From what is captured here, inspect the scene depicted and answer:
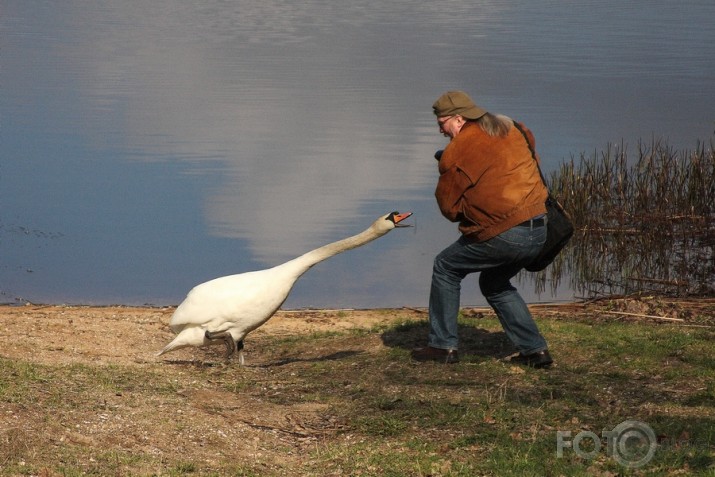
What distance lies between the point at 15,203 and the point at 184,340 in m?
9.92

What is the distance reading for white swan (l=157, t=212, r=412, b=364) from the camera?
32.6 feet

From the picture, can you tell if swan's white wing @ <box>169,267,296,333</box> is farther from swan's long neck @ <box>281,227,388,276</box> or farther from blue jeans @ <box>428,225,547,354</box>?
blue jeans @ <box>428,225,547,354</box>

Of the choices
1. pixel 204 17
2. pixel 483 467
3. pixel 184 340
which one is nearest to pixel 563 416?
pixel 483 467

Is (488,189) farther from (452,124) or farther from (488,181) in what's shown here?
(452,124)

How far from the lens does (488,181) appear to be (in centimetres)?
897

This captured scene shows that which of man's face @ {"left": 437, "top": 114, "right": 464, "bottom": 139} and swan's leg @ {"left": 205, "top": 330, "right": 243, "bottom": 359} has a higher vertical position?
man's face @ {"left": 437, "top": 114, "right": 464, "bottom": 139}

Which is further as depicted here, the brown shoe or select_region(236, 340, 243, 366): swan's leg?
select_region(236, 340, 243, 366): swan's leg

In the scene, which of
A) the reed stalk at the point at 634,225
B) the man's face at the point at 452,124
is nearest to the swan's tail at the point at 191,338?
the man's face at the point at 452,124

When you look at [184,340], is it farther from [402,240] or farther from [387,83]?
[387,83]

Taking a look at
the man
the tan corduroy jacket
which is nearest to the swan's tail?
the man

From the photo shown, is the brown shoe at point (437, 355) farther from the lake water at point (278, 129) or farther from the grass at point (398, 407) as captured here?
the lake water at point (278, 129)

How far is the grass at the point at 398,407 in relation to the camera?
7066 mm

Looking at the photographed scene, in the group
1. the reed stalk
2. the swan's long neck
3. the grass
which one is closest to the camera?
the grass

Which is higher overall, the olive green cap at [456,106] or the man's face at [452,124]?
the olive green cap at [456,106]
